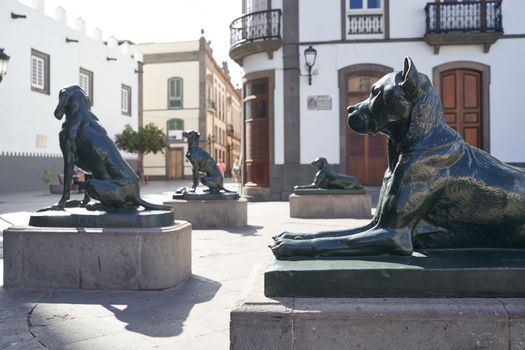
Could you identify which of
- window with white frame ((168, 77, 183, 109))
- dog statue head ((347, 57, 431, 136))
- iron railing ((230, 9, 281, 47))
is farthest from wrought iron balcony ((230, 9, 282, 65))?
window with white frame ((168, 77, 183, 109))

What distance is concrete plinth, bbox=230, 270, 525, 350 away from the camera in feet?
5.69

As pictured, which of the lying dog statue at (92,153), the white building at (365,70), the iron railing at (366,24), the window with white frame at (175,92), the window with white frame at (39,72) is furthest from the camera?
the window with white frame at (175,92)

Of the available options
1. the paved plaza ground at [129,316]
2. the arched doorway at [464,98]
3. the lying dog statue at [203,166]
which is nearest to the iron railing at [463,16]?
the arched doorway at [464,98]

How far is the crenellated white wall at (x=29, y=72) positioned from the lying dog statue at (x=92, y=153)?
18.9 metres

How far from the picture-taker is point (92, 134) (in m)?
4.28

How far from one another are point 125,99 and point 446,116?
24.0 metres

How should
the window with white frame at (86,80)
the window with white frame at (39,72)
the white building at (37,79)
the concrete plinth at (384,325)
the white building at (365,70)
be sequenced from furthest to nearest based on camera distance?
the window with white frame at (86,80) < the window with white frame at (39,72) < the white building at (37,79) < the white building at (365,70) < the concrete plinth at (384,325)

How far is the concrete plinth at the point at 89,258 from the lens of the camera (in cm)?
385

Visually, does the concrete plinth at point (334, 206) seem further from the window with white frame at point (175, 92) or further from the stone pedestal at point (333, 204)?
the window with white frame at point (175, 92)

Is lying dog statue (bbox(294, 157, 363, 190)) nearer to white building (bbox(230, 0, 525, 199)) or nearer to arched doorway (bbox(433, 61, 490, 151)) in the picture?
white building (bbox(230, 0, 525, 199))

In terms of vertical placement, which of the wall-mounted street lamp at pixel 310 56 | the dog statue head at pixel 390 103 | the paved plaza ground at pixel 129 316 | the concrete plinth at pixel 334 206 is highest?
the wall-mounted street lamp at pixel 310 56

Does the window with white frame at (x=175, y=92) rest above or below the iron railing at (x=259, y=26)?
above

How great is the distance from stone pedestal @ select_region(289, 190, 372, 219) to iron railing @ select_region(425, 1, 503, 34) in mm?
8093

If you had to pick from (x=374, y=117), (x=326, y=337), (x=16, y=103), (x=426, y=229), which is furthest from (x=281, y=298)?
(x=16, y=103)
